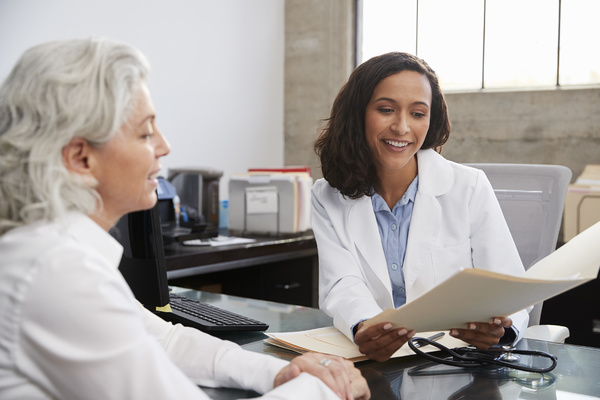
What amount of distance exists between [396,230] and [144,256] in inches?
31.6

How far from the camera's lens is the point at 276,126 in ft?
18.2

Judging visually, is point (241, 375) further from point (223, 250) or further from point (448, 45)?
point (448, 45)

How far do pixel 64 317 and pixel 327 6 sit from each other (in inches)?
195

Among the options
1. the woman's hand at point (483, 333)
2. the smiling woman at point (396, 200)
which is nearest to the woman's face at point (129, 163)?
the woman's hand at point (483, 333)

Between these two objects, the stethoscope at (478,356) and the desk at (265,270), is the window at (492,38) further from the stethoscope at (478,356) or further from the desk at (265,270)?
the stethoscope at (478,356)

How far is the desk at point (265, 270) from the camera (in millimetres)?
3225

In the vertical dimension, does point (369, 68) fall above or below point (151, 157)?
above

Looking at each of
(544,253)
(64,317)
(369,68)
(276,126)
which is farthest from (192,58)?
(64,317)

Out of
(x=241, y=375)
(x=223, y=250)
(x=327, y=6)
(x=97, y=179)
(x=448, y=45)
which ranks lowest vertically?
(x=223, y=250)

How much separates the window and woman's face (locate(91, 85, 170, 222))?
14.2 feet

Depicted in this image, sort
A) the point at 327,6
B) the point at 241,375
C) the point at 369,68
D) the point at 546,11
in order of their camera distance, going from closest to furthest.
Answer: the point at 241,375 → the point at 369,68 → the point at 546,11 → the point at 327,6

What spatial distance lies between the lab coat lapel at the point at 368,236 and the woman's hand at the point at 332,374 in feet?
2.32

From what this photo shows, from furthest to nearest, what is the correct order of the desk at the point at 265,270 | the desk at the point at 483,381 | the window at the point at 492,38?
1. the window at the point at 492,38
2. the desk at the point at 265,270
3. the desk at the point at 483,381

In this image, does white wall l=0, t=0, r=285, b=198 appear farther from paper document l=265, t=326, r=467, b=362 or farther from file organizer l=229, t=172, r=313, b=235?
paper document l=265, t=326, r=467, b=362
